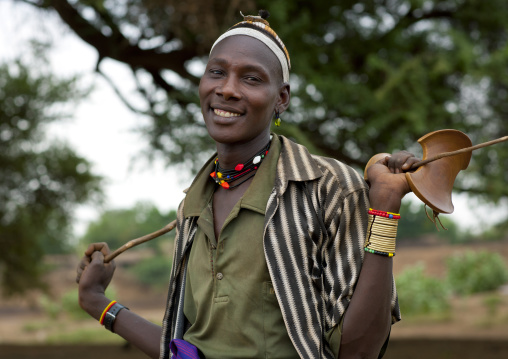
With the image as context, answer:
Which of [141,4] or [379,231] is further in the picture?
[141,4]

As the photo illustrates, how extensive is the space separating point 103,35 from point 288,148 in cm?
546

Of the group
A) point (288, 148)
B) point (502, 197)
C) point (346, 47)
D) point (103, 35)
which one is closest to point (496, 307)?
point (502, 197)

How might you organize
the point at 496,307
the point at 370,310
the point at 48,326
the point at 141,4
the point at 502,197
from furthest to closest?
1. the point at 48,326
2. the point at 496,307
3. the point at 502,197
4. the point at 141,4
5. the point at 370,310

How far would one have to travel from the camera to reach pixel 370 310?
1.79 metres

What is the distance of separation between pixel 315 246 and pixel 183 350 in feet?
1.65

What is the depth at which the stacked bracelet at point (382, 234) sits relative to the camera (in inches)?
70.9

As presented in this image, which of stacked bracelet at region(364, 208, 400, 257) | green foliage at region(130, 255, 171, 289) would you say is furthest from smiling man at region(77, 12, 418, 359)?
green foliage at region(130, 255, 171, 289)

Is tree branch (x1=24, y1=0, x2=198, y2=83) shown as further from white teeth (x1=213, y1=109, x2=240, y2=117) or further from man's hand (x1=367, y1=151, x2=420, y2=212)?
man's hand (x1=367, y1=151, x2=420, y2=212)

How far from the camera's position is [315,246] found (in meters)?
1.89

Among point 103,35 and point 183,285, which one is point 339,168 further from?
point 103,35

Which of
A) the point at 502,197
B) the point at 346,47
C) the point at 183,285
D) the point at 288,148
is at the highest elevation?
the point at 346,47

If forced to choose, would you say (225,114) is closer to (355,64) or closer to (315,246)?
(315,246)

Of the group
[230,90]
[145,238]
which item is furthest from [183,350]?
[230,90]

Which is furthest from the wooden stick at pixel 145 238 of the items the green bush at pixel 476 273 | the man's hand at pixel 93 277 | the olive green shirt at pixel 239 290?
the green bush at pixel 476 273
